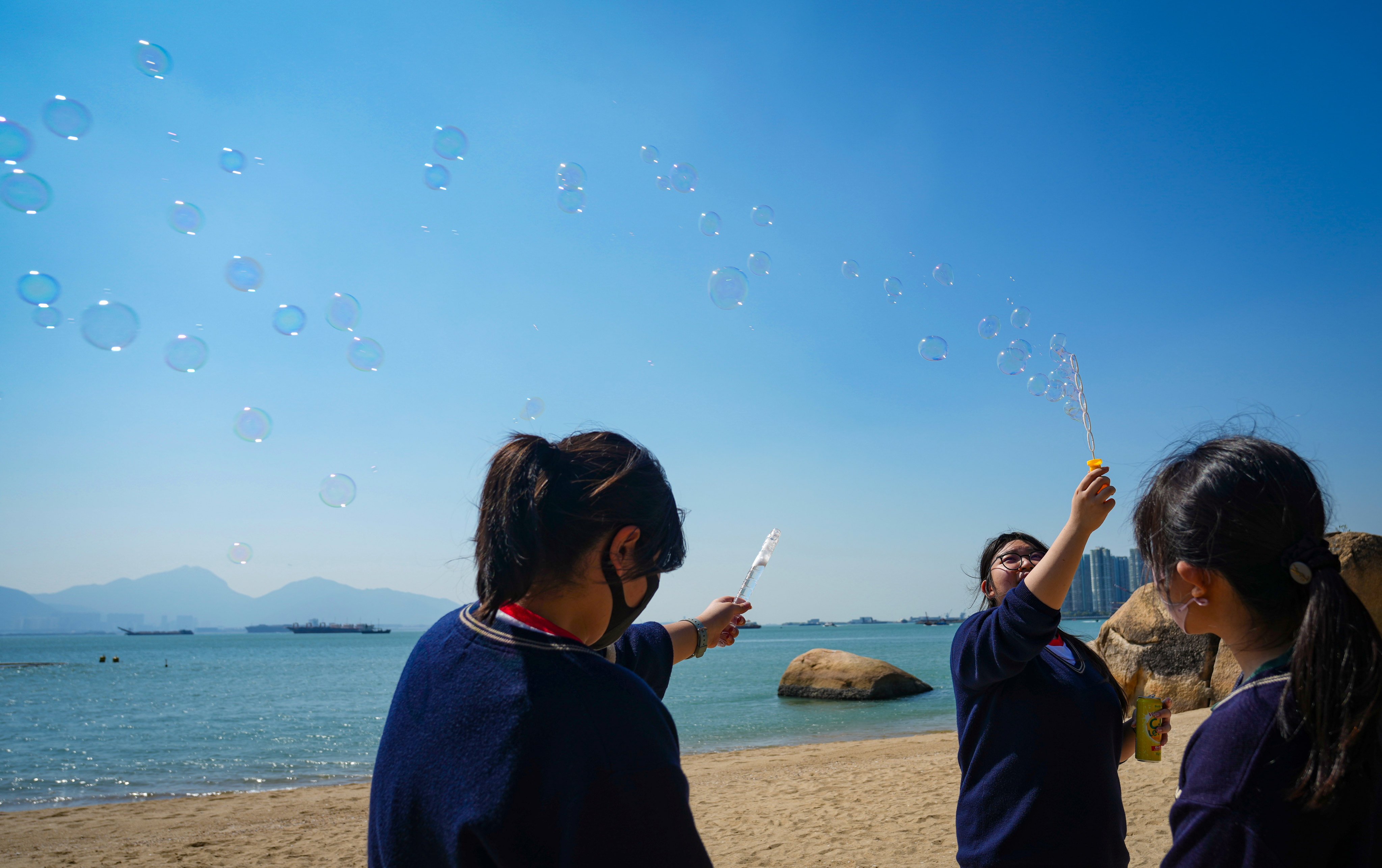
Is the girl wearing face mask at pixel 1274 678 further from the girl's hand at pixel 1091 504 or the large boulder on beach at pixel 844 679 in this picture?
the large boulder on beach at pixel 844 679

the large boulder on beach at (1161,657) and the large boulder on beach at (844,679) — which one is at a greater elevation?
the large boulder on beach at (1161,657)

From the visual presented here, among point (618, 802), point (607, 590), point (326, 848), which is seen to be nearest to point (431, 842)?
point (618, 802)

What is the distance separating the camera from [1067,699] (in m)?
2.45

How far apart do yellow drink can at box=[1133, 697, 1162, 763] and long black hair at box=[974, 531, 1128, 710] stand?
0.14 m

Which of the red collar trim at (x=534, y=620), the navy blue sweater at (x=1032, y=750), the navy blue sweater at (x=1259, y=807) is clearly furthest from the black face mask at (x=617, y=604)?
the navy blue sweater at (x=1032, y=750)

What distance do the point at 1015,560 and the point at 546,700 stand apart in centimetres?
246

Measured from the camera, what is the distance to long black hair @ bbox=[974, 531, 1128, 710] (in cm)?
266

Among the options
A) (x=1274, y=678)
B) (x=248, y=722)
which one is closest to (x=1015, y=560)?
(x=1274, y=678)

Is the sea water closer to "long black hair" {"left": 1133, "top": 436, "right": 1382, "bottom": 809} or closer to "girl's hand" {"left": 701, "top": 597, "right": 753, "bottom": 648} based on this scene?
"girl's hand" {"left": 701, "top": 597, "right": 753, "bottom": 648}

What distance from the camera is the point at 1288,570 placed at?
1384 mm

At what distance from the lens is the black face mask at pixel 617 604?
1343 millimetres

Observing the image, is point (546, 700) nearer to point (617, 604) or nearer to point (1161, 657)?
point (617, 604)

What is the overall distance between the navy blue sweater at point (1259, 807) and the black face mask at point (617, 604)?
2.97ft

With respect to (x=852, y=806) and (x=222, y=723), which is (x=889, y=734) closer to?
(x=852, y=806)
